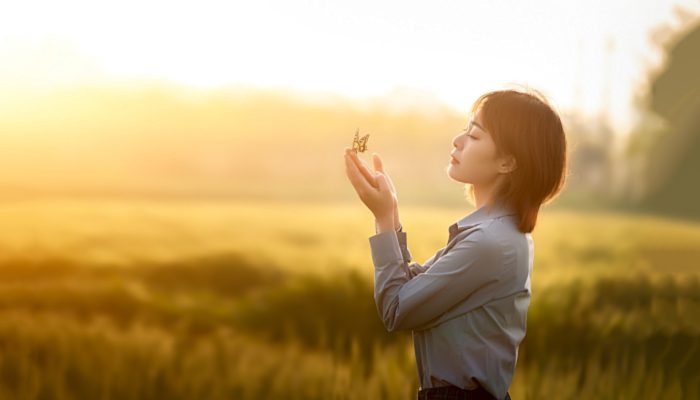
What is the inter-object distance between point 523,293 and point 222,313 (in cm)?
356

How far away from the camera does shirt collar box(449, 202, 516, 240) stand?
195 cm

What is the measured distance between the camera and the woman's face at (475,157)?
1936mm

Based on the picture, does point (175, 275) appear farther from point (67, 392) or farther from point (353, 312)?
point (67, 392)

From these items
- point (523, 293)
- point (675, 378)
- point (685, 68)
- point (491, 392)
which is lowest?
point (675, 378)

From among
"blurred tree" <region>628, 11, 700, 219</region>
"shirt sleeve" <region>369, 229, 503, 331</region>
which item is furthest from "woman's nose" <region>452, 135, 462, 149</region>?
"blurred tree" <region>628, 11, 700, 219</region>

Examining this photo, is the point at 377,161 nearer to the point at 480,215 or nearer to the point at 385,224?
the point at 385,224

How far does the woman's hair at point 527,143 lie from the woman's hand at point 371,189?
0.27 m

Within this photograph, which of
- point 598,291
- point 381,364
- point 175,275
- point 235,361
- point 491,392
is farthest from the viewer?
point 175,275

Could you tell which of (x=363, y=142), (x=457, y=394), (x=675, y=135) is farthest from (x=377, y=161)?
(x=675, y=135)

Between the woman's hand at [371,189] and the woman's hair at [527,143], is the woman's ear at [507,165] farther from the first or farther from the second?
the woman's hand at [371,189]

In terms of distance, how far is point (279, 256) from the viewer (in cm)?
658

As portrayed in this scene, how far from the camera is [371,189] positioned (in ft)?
6.40

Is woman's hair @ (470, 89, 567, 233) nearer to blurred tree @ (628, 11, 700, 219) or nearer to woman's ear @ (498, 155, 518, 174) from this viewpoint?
woman's ear @ (498, 155, 518, 174)

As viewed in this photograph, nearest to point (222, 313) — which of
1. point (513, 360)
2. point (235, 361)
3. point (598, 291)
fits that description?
point (235, 361)
